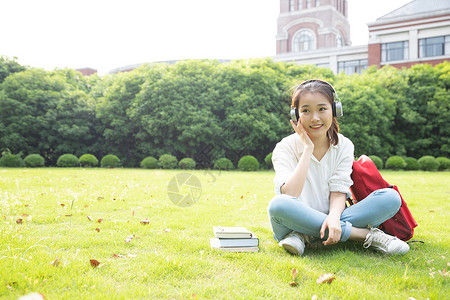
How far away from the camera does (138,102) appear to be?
18.6 m

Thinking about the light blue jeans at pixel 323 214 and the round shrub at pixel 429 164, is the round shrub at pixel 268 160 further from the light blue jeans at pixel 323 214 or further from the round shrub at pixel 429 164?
the light blue jeans at pixel 323 214

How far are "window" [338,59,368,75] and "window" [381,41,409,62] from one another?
2.57 meters

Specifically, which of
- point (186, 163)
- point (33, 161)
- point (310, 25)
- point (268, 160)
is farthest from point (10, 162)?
point (310, 25)

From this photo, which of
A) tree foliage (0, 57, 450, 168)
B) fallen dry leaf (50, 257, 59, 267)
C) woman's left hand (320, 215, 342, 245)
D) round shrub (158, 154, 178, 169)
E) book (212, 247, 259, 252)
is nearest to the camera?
fallen dry leaf (50, 257, 59, 267)

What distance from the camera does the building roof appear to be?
32625 mm

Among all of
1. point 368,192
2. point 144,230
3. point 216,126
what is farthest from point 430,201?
point 216,126

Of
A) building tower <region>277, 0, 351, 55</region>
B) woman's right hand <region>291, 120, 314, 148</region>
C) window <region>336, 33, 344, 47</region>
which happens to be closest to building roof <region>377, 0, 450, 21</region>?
building tower <region>277, 0, 351, 55</region>

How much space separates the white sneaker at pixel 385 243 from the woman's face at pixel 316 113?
0.94 meters

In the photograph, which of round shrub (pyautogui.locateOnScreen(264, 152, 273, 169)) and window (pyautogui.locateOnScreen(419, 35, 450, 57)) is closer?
round shrub (pyautogui.locateOnScreen(264, 152, 273, 169))

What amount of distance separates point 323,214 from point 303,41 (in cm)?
4755

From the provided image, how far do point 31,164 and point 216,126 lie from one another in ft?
31.4

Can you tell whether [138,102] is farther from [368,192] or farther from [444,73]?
[444,73]

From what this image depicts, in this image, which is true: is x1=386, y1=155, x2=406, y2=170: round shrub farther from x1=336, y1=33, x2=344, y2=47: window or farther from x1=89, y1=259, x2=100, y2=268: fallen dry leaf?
x1=336, y1=33, x2=344, y2=47: window

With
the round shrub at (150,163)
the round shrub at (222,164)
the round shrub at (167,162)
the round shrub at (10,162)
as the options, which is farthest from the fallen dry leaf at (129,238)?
the round shrub at (10,162)
